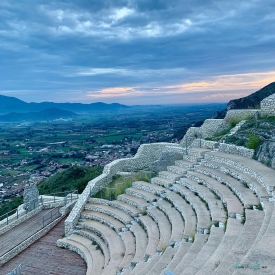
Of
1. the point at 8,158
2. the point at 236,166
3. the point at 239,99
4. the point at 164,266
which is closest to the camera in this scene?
the point at 164,266

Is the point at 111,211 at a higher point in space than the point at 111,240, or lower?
higher

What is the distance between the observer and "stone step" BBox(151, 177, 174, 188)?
13.2 metres

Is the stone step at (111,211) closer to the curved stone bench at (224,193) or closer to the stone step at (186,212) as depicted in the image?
the stone step at (186,212)

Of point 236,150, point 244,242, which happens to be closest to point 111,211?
point 236,150

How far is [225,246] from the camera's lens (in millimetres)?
6277

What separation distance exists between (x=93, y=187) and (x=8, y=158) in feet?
186

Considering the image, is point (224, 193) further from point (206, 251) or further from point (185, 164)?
A: point (185, 164)

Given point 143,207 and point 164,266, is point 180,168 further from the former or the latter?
point 164,266

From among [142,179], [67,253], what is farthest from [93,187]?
[67,253]

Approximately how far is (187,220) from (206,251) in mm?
2704

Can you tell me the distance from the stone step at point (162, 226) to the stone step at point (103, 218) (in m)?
1.41

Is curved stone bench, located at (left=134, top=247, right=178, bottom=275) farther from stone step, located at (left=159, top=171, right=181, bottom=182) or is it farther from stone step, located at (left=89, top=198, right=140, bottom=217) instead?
stone step, located at (left=159, top=171, right=181, bottom=182)

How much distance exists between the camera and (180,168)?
14.7m

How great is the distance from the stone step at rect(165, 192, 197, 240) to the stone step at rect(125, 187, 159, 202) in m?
0.89
